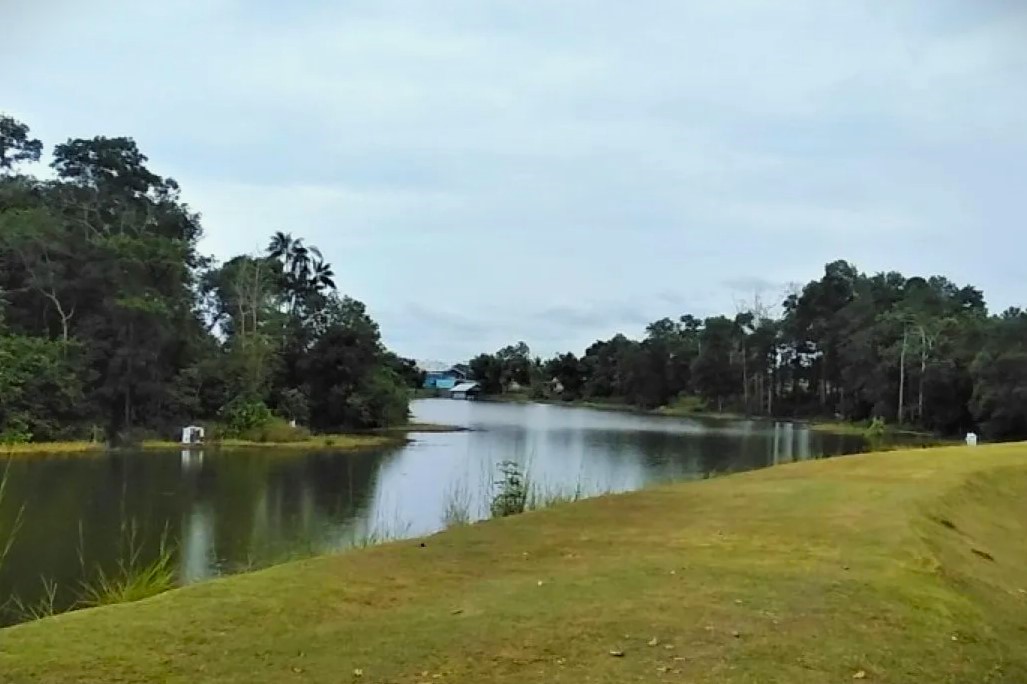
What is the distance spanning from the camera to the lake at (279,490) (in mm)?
10898

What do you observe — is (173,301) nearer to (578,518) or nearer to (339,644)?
(578,518)

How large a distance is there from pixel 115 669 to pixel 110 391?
2705 centimetres

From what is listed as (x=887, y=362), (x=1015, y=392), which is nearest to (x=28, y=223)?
(x=1015, y=392)

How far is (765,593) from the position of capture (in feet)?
14.5

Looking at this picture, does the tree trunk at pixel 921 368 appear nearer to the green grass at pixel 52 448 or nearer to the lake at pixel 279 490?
the lake at pixel 279 490

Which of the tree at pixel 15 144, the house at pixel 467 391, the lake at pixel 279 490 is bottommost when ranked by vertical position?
the lake at pixel 279 490

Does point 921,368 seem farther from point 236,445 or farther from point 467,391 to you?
point 467,391

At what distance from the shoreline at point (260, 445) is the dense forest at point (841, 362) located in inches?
745

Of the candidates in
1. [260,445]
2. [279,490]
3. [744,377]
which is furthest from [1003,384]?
[279,490]

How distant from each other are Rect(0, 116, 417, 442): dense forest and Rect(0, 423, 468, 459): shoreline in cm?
63

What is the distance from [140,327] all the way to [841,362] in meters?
34.6

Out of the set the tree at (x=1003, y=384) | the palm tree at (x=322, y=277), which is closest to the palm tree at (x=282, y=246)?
the palm tree at (x=322, y=277)

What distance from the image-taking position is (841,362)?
51.1 metres

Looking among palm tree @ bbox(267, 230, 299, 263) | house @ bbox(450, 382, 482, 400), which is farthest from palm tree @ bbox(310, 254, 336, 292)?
house @ bbox(450, 382, 482, 400)
